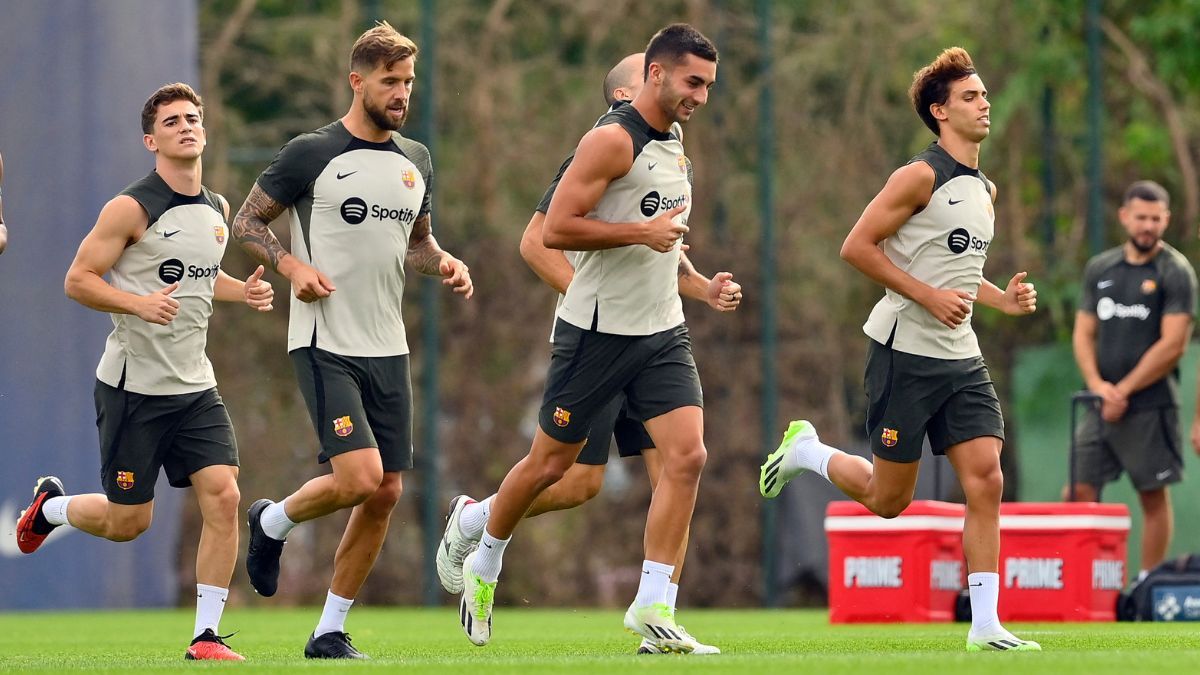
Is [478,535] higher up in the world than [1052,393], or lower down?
lower down

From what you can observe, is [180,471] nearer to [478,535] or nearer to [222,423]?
[222,423]

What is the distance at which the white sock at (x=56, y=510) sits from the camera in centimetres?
926

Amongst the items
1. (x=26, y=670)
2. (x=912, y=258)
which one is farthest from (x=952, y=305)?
(x=26, y=670)

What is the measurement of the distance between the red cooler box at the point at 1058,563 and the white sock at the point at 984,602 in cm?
359

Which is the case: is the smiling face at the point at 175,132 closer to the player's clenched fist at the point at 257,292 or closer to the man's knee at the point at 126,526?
the player's clenched fist at the point at 257,292

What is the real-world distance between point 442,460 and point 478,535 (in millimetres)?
7230

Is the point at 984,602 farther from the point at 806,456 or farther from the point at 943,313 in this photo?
the point at 806,456

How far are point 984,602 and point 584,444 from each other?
174 cm

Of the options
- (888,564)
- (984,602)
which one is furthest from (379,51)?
(888,564)

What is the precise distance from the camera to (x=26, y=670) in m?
7.41

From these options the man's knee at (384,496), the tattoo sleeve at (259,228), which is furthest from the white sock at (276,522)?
the tattoo sleeve at (259,228)

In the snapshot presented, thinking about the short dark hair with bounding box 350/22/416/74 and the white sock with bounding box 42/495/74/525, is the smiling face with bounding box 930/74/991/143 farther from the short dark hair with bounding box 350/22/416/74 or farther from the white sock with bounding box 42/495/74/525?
the white sock with bounding box 42/495/74/525

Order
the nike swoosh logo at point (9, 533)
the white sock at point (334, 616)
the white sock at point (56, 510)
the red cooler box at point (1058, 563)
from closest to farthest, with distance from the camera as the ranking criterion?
the white sock at point (334, 616) < the white sock at point (56, 510) < the red cooler box at point (1058, 563) < the nike swoosh logo at point (9, 533)

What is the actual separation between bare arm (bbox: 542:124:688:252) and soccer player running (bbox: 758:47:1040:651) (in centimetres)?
92
